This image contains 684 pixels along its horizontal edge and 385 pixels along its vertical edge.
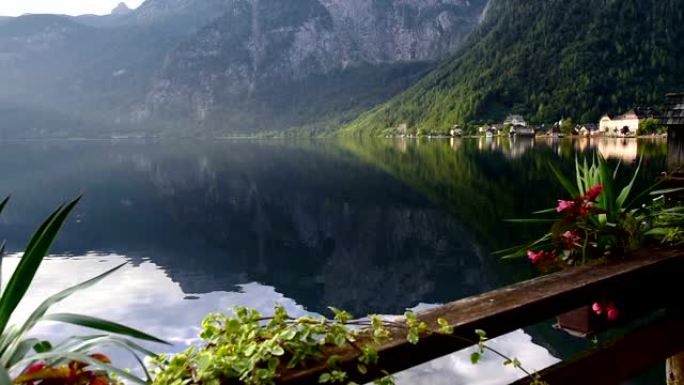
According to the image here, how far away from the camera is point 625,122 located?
140 m

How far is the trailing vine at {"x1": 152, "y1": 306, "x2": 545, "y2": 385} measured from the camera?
1.68 m

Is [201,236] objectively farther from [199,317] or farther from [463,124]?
[463,124]

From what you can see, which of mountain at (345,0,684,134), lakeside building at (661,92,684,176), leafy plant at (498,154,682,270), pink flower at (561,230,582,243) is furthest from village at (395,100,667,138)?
pink flower at (561,230,582,243)

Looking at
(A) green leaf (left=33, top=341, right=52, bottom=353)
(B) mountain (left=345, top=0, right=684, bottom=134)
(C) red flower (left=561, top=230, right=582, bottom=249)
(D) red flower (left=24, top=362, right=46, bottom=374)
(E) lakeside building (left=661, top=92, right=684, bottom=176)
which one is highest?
(B) mountain (left=345, top=0, right=684, bottom=134)

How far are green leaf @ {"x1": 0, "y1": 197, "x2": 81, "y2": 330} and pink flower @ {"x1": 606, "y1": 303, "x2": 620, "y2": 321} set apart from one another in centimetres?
268

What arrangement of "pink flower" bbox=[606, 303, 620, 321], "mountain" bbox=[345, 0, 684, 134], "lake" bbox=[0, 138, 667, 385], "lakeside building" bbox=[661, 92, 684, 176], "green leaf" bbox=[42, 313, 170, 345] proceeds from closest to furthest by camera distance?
"green leaf" bbox=[42, 313, 170, 345]
"pink flower" bbox=[606, 303, 620, 321]
"lakeside building" bbox=[661, 92, 684, 176]
"lake" bbox=[0, 138, 667, 385]
"mountain" bbox=[345, 0, 684, 134]

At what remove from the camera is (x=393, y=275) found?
70.9 ft

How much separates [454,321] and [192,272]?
70.4 feet

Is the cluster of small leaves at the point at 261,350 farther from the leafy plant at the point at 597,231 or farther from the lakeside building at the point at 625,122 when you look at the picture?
the lakeside building at the point at 625,122

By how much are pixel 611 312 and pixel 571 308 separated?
1.32 ft

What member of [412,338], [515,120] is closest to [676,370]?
[412,338]

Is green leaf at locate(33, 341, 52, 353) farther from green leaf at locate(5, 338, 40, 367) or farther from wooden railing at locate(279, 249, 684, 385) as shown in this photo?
wooden railing at locate(279, 249, 684, 385)

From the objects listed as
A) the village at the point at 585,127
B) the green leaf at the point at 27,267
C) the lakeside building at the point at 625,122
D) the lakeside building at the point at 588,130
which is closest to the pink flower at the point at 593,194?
the green leaf at the point at 27,267

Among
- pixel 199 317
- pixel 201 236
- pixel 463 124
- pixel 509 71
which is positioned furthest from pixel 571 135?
pixel 199 317
